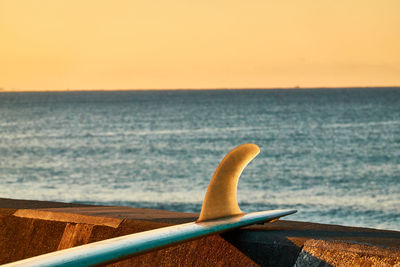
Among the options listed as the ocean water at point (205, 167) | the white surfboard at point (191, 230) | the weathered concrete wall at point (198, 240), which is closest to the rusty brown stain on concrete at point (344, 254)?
the weathered concrete wall at point (198, 240)

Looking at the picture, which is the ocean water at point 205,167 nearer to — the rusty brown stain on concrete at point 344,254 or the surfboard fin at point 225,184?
the surfboard fin at point 225,184

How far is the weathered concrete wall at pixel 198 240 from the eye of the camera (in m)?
3.20

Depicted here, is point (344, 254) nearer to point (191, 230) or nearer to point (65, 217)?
point (191, 230)

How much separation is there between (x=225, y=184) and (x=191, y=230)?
0.47m

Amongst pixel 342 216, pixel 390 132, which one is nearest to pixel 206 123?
pixel 390 132

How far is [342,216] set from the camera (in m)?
19.8

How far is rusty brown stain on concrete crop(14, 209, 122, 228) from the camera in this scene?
4.07m

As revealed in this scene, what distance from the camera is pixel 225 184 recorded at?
378 centimetres

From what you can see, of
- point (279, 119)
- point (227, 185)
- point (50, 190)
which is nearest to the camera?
point (227, 185)

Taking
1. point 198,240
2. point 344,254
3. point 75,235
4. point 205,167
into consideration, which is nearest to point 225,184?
point 198,240

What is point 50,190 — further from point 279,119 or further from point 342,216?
point 279,119

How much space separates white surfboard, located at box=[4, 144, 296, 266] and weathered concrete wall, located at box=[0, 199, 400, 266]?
0.10 meters

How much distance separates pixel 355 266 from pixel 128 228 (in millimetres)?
1527

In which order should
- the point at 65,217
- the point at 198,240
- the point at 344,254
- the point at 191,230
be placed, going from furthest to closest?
1. the point at 65,217
2. the point at 198,240
3. the point at 191,230
4. the point at 344,254
